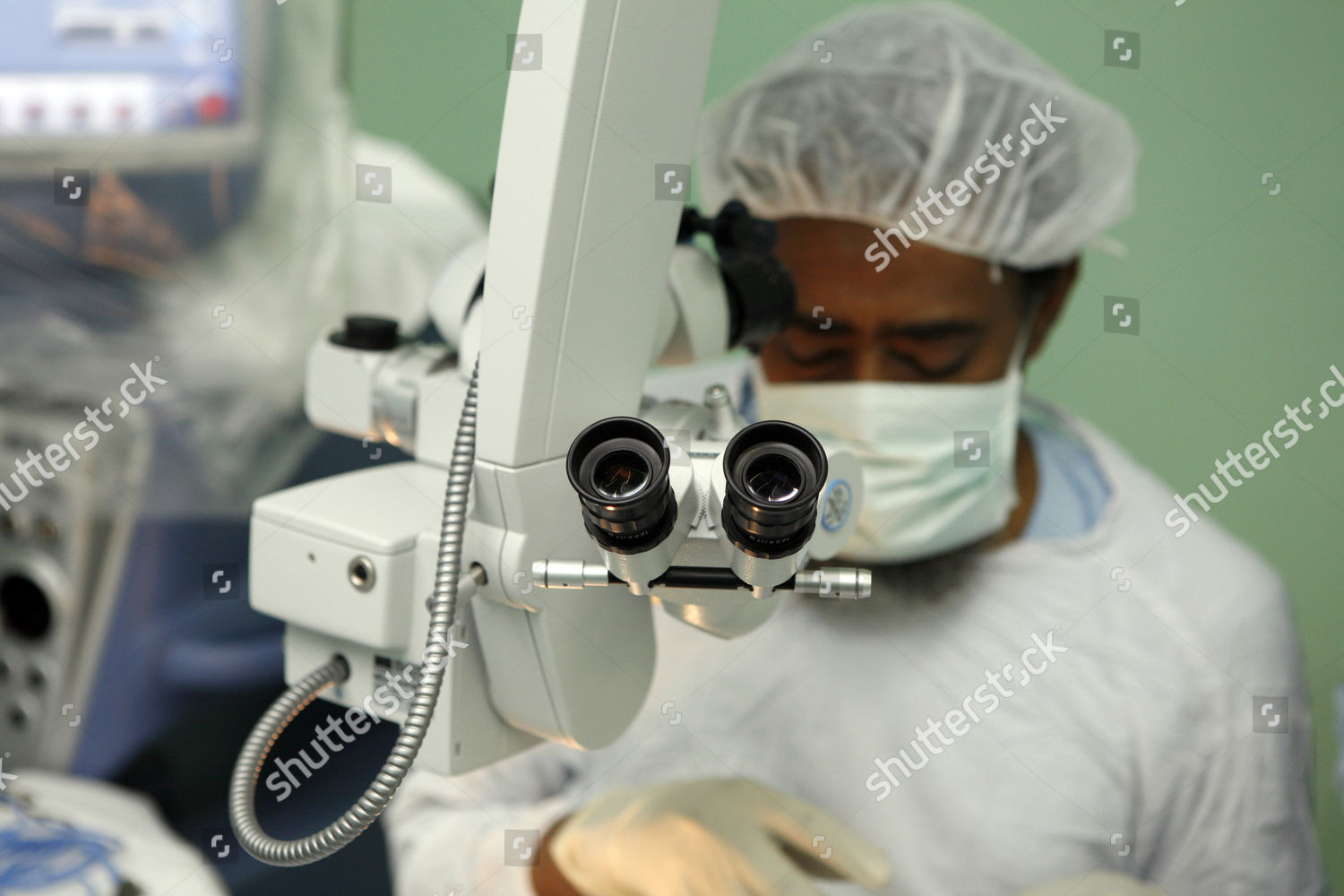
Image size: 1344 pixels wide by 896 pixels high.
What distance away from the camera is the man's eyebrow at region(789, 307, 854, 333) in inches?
57.2

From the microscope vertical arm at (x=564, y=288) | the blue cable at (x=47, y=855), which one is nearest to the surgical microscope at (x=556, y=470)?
the microscope vertical arm at (x=564, y=288)

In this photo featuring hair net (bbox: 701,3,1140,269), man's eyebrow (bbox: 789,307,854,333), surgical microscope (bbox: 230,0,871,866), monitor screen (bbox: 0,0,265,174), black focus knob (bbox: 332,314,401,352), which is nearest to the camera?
surgical microscope (bbox: 230,0,871,866)

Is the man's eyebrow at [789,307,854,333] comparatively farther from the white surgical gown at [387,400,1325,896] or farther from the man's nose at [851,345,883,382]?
the white surgical gown at [387,400,1325,896]

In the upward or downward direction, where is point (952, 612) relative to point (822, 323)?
downward

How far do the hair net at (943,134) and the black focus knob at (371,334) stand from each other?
22.3 inches

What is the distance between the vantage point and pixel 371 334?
3.59ft

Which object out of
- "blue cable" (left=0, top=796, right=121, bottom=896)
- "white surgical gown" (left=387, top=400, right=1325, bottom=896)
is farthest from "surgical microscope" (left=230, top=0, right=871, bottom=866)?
"blue cable" (left=0, top=796, right=121, bottom=896)

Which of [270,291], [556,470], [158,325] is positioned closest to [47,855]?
[158,325]

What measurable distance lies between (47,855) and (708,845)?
34.9 inches

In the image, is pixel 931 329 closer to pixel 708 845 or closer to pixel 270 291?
pixel 708 845

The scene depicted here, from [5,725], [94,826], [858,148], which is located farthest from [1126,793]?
[5,725]

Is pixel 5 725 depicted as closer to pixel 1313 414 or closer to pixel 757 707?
pixel 757 707

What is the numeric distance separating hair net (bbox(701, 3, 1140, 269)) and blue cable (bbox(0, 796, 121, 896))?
4.25ft

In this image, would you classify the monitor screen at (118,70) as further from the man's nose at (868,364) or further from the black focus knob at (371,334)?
the man's nose at (868,364)
